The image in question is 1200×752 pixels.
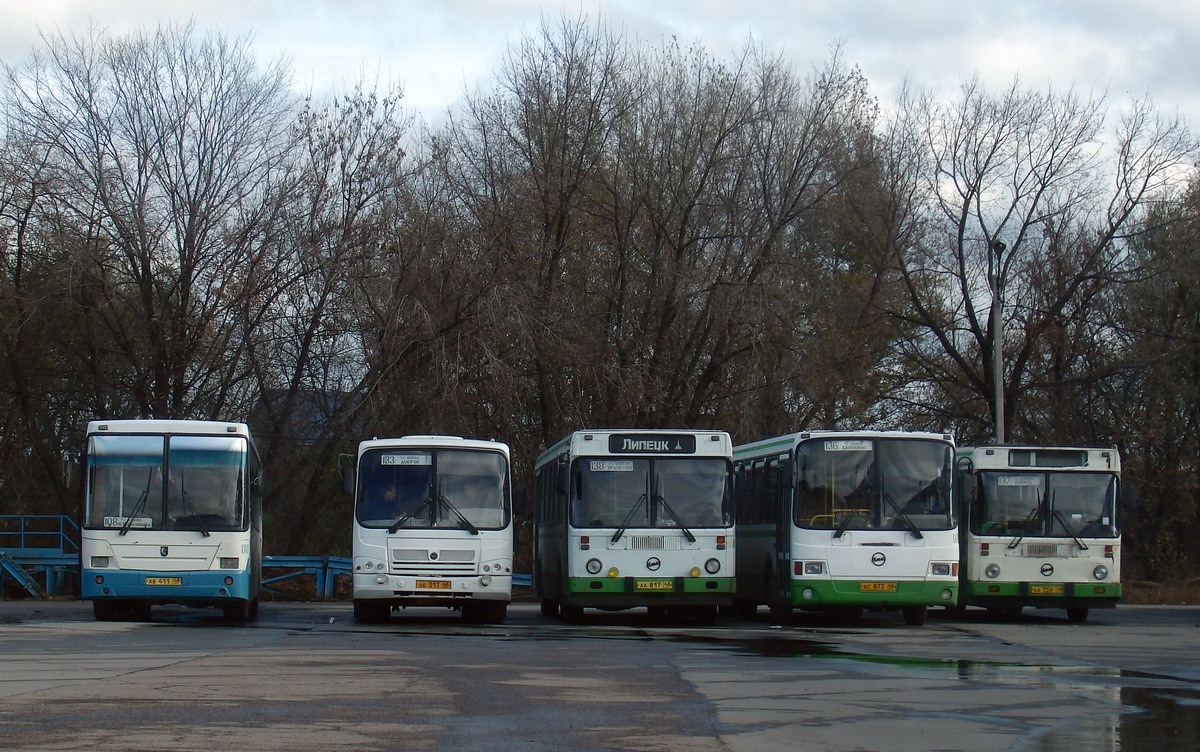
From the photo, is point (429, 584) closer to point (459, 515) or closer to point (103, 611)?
point (459, 515)

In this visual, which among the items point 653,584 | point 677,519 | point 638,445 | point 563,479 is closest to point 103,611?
point 563,479

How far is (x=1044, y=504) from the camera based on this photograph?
24562mm

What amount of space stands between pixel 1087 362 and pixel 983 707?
32.2 metres

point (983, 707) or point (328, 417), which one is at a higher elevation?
point (328, 417)

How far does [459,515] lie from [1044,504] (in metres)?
9.87

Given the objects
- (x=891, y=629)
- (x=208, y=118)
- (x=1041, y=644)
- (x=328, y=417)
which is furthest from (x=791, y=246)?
(x=1041, y=644)

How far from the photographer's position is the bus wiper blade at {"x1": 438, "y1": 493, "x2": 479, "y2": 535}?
21.9 meters

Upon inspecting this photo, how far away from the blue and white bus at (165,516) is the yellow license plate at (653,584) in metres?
5.88

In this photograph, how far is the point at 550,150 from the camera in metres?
35.8

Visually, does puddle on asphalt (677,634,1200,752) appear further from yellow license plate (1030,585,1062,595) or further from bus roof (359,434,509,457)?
yellow license plate (1030,585,1062,595)

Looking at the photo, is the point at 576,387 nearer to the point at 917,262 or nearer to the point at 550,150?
the point at 550,150

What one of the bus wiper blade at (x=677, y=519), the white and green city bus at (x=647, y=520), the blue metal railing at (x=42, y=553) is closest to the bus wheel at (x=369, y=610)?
the white and green city bus at (x=647, y=520)

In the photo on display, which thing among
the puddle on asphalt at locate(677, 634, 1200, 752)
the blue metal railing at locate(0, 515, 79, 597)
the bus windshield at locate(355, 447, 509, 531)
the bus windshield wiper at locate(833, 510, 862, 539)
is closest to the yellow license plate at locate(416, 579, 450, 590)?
the bus windshield at locate(355, 447, 509, 531)

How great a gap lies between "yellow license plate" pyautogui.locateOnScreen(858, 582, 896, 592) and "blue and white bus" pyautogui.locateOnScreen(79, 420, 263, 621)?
360 inches
